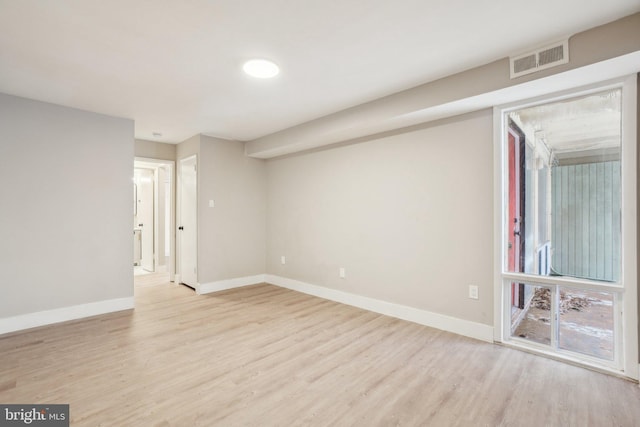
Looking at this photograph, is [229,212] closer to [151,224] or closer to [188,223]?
[188,223]

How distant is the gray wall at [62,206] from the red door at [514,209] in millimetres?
4494

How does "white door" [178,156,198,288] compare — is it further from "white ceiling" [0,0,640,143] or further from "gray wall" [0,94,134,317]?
"white ceiling" [0,0,640,143]

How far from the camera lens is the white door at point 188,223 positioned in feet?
15.6

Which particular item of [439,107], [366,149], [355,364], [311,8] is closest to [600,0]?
[439,107]

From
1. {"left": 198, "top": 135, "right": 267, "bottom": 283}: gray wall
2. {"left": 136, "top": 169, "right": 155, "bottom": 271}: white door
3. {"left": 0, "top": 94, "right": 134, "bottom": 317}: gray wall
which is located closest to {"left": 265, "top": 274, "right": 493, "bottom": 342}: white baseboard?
{"left": 198, "top": 135, "right": 267, "bottom": 283}: gray wall

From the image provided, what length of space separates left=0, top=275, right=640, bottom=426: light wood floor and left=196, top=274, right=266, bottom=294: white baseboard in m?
1.18

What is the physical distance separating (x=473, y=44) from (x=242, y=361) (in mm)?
3077

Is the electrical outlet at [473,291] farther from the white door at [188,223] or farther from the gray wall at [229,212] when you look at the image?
the white door at [188,223]

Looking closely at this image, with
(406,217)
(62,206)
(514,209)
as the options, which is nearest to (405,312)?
(406,217)

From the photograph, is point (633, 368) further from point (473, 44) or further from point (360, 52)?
point (360, 52)

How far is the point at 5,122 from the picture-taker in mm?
3154

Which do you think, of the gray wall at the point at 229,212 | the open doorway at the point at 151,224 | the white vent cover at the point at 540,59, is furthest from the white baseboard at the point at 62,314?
the white vent cover at the point at 540,59

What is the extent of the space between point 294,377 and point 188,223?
3.51 metres

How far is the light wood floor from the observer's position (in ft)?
6.07
